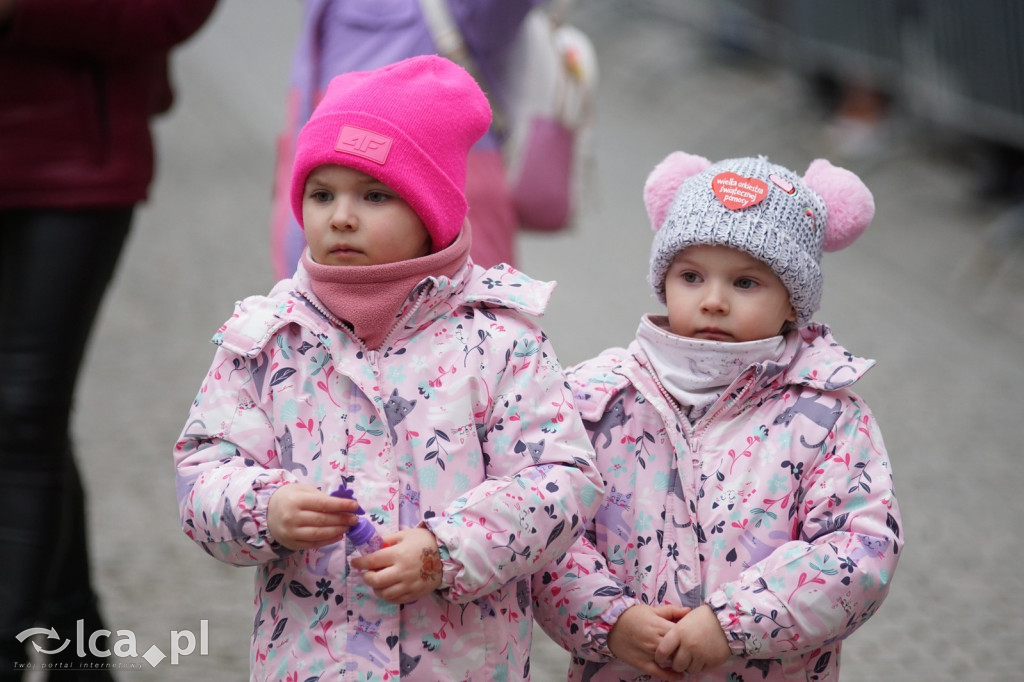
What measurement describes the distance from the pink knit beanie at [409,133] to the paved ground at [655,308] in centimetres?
160

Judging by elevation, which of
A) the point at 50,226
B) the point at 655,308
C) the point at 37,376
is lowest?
the point at 655,308

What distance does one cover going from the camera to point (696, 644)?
199 centimetres

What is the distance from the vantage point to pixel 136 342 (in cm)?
574

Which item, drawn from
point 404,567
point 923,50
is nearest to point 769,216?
point 404,567

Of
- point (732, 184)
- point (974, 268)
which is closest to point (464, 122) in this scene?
point (732, 184)

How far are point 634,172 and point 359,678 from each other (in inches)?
265

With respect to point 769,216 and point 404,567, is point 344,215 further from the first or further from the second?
point 769,216

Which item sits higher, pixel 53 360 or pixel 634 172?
pixel 53 360

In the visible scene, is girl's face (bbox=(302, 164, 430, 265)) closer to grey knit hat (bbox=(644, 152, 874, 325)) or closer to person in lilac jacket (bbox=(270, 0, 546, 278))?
grey knit hat (bbox=(644, 152, 874, 325))

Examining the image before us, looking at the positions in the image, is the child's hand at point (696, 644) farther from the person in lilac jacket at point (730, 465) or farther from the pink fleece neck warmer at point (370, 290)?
the pink fleece neck warmer at point (370, 290)

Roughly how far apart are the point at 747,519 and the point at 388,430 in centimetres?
57

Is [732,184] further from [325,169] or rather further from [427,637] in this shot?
[427,637]

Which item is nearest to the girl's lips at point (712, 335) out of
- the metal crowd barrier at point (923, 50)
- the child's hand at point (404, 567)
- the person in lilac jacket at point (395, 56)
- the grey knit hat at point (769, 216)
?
the grey knit hat at point (769, 216)

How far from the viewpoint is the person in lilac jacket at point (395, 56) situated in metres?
2.88
